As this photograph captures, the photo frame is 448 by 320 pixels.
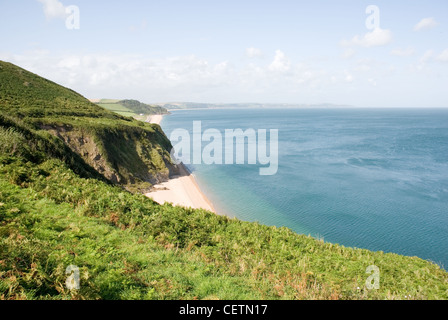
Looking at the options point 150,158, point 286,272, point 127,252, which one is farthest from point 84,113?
point 286,272

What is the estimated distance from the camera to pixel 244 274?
897 cm

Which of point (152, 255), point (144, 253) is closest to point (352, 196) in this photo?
point (152, 255)

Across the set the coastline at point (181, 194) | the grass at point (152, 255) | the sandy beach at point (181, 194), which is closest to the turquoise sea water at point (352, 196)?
the coastline at point (181, 194)

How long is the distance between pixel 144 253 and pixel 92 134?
33.7 metres

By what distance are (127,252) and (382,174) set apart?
182ft

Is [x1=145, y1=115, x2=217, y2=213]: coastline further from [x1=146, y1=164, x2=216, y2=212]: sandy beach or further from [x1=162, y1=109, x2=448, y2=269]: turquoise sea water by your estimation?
[x1=162, y1=109, x2=448, y2=269]: turquoise sea water

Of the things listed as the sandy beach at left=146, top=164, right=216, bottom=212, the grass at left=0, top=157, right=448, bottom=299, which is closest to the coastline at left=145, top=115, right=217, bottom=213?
the sandy beach at left=146, top=164, right=216, bottom=212

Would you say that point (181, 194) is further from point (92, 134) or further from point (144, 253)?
point (144, 253)

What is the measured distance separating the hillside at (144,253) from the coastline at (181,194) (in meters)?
18.3

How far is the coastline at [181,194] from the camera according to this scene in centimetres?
3519

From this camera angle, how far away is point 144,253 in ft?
29.2

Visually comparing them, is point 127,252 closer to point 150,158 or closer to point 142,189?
point 142,189

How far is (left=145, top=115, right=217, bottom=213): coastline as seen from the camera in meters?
35.2

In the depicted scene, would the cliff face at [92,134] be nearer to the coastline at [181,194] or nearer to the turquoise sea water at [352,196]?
the coastline at [181,194]
